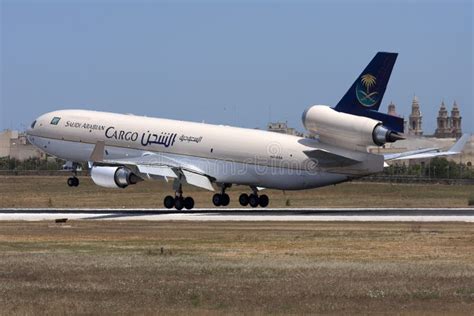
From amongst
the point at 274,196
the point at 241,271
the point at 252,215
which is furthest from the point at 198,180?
the point at 241,271

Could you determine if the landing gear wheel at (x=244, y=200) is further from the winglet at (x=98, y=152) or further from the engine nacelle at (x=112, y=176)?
the winglet at (x=98, y=152)

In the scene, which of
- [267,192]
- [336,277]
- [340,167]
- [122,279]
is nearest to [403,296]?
[336,277]

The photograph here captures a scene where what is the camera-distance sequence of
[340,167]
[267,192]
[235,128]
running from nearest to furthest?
[340,167] → [235,128] → [267,192]

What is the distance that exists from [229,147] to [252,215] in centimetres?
825

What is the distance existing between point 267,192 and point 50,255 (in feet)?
174

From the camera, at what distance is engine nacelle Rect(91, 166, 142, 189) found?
63125 millimetres

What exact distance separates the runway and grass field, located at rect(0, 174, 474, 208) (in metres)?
11.1

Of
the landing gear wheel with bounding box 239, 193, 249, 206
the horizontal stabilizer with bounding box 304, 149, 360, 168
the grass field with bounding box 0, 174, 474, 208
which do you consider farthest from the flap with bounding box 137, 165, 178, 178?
the grass field with bounding box 0, 174, 474, 208

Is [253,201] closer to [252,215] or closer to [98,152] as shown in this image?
[252,215]

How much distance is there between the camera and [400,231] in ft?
148

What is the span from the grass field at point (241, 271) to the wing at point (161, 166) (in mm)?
16715

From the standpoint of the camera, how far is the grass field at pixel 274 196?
7681 centimetres

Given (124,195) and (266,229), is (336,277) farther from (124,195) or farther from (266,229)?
(124,195)

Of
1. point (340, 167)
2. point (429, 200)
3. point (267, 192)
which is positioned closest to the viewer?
point (340, 167)
